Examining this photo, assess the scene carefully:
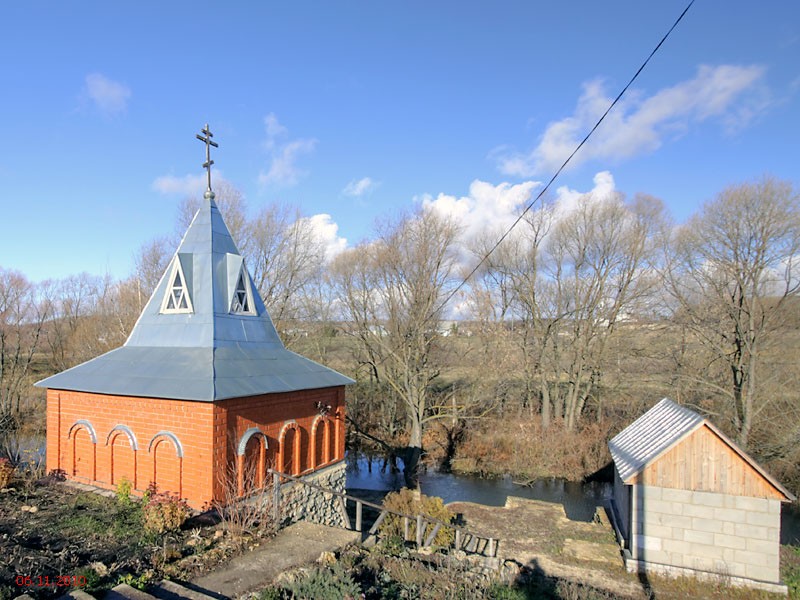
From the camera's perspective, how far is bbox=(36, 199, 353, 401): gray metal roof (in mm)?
9719

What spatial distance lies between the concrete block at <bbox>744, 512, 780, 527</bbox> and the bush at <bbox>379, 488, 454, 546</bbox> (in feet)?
21.2

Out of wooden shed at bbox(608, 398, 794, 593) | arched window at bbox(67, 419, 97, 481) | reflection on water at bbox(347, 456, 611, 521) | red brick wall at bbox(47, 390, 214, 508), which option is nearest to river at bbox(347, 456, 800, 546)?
reflection on water at bbox(347, 456, 611, 521)

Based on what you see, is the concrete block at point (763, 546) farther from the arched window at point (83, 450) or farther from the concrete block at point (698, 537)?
the arched window at point (83, 450)

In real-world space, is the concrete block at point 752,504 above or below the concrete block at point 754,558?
above

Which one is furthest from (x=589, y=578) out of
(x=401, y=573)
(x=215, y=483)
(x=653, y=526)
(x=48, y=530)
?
(x=48, y=530)

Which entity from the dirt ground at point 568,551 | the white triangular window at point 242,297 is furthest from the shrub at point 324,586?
the white triangular window at point 242,297

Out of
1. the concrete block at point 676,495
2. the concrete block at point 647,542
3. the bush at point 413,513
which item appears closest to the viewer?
the concrete block at point 676,495

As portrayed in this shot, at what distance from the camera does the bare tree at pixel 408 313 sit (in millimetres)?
24812

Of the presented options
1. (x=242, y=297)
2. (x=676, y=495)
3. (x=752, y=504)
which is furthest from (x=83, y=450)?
(x=752, y=504)

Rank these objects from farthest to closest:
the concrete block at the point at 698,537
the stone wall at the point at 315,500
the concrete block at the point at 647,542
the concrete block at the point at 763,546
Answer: the concrete block at the point at 647,542
the concrete block at the point at 698,537
the concrete block at the point at 763,546
the stone wall at the point at 315,500

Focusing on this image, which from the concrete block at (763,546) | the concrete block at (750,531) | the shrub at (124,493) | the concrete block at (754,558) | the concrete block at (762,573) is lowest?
the concrete block at (762,573)

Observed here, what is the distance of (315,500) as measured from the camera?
11156 mm

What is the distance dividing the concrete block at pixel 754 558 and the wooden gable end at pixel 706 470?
1.22 metres

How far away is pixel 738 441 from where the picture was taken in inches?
779
